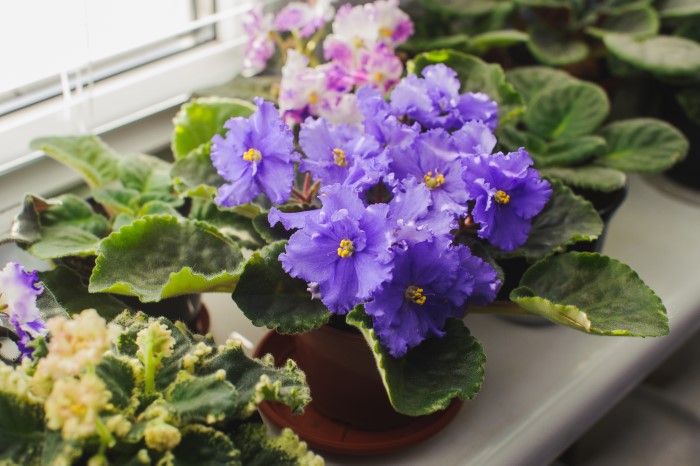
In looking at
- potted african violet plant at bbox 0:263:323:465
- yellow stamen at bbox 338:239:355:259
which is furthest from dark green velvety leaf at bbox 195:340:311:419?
yellow stamen at bbox 338:239:355:259

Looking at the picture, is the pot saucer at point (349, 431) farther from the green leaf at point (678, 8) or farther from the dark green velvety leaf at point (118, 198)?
the green leaf at point (678, 8)

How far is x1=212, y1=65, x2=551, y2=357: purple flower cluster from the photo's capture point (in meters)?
0.60

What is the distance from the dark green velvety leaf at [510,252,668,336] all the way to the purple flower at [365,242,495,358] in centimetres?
8

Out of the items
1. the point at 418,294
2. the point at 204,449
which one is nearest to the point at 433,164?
the point at 418,294

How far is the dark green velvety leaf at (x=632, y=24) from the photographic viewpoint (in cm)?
121

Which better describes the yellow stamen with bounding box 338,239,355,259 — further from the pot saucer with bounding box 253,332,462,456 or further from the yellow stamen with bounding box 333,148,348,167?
the pot saucer with bounding box 253,332,462,456

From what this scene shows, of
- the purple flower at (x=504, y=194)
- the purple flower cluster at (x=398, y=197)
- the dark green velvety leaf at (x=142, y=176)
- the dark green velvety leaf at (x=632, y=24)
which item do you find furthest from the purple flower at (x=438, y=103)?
the dark green velvety leaf at (x=632, y=24)

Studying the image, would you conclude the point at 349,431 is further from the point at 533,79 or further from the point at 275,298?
the point at 533,79

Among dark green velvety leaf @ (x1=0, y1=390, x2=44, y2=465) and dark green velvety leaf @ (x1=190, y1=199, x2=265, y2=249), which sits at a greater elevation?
dark green velvety leaf @ (x1=0, y1=390, x2=44, y2=465)

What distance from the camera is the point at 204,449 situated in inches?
20.5

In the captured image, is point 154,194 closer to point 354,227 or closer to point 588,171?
point 354,227

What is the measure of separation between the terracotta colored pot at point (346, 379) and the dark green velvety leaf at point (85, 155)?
328mm

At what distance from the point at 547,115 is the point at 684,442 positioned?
1.79 ft

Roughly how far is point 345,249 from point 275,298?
105 millimetres
